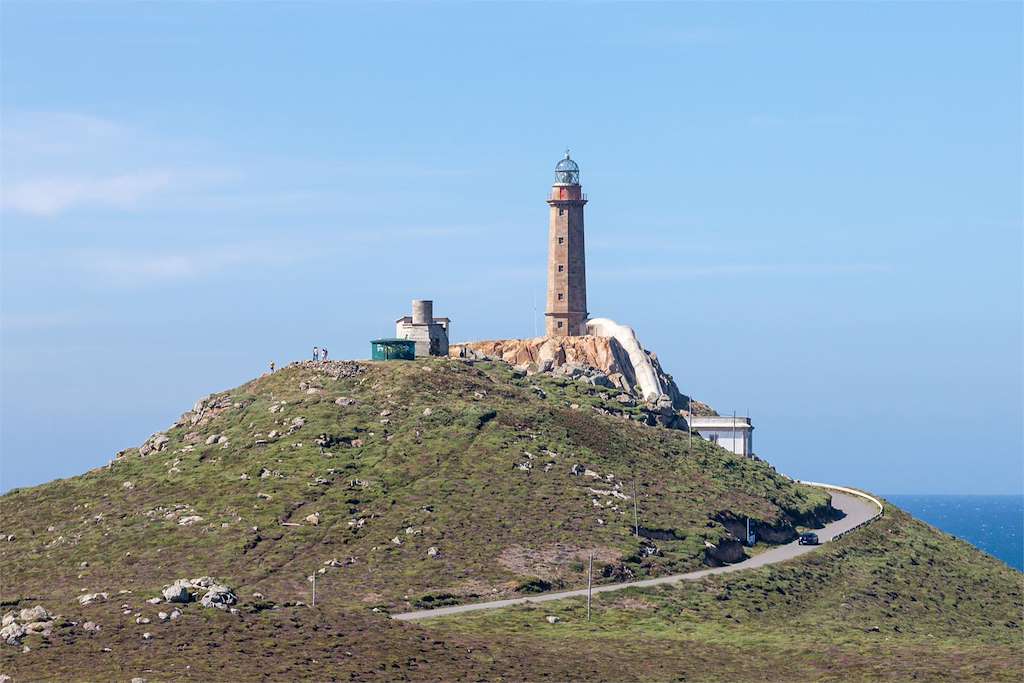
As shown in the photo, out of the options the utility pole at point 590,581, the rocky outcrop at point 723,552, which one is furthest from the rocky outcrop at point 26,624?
the rocky outcrop at point 723,552

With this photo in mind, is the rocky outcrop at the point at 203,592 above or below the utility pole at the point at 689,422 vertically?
below

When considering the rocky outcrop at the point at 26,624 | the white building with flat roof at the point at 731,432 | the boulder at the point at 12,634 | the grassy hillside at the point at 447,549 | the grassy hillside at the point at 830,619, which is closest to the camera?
the boulder at the point at 12,634

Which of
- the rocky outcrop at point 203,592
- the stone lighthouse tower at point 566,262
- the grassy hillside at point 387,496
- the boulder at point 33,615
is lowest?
the boulder at point 33,615

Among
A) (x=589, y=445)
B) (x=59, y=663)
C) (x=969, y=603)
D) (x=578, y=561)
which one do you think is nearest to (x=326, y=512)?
(x=578, y=561)

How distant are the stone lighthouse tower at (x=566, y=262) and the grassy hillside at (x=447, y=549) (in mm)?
15497

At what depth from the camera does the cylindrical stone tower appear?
130 metres

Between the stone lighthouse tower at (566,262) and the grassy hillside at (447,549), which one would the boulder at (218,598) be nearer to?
the grassy hillside at (447,549)

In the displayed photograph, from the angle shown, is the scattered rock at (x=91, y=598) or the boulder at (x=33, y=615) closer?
the boulder at (x=33, y=615)

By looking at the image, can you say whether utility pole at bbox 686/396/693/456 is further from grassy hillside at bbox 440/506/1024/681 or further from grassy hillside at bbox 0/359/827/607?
grassy hillside at bbox 440/506/1024/681

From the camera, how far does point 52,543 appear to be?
328 ft

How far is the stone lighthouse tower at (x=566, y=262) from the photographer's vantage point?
485 ft

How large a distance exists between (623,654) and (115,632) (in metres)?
23.7

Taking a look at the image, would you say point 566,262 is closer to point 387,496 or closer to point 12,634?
point 387,496

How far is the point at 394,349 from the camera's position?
12975cm
